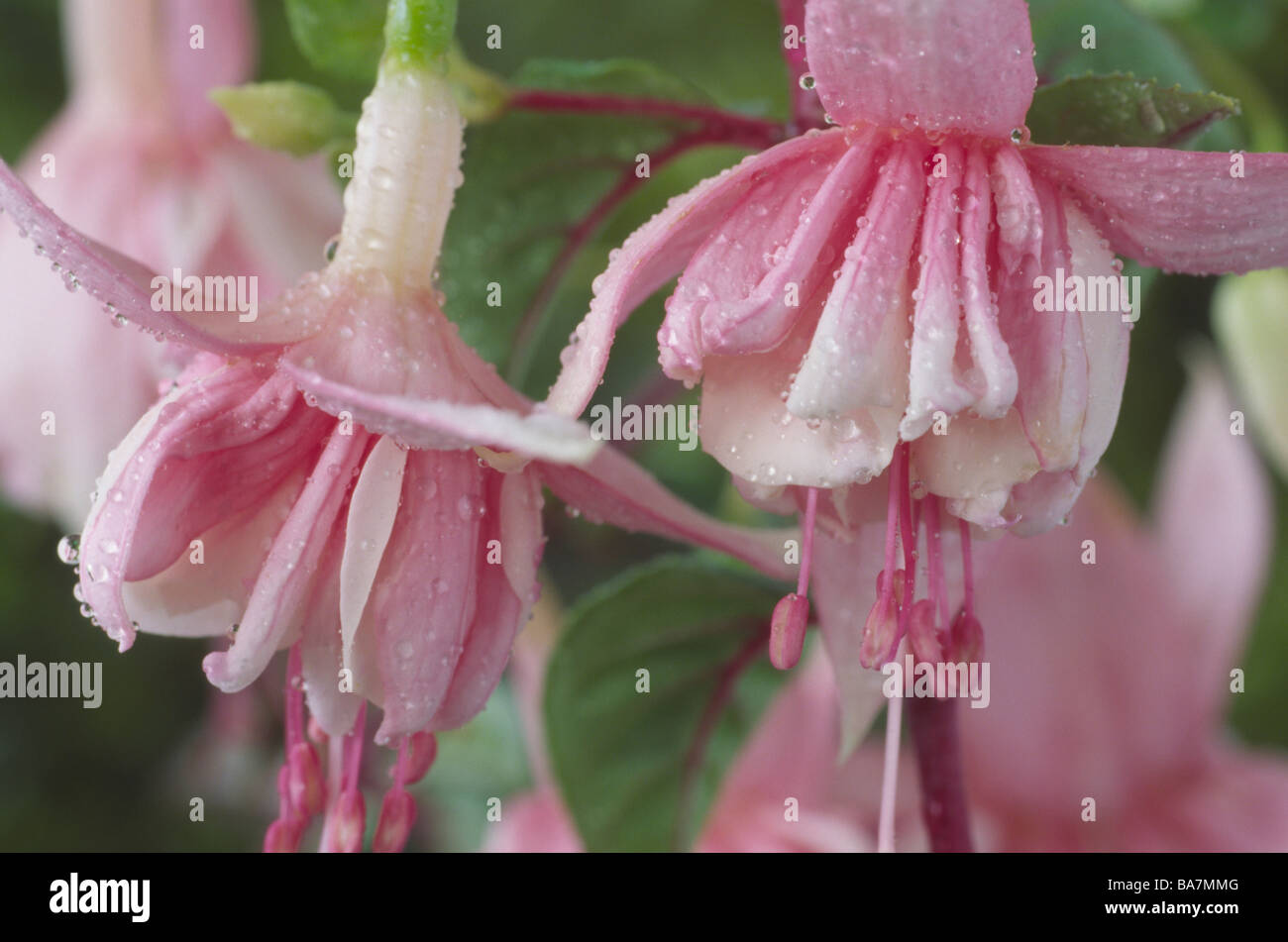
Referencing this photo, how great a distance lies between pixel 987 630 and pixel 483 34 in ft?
2.05

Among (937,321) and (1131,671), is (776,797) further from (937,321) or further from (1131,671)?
(937,321)

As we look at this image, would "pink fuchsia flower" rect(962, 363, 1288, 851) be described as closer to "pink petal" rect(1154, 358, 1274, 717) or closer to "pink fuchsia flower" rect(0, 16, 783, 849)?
"pink petal" rect(1154, 358, 1274, 717)

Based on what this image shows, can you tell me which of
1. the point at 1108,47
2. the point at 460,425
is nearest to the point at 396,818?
the point at 460,425

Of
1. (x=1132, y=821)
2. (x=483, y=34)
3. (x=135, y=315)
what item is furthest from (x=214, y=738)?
(x=135, y=315)

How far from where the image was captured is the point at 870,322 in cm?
34

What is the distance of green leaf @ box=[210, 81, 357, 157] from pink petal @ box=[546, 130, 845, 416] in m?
0.18

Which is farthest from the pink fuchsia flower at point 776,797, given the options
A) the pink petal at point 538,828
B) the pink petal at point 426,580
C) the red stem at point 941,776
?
the pink petal at point 426,580

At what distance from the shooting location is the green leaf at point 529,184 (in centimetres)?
51

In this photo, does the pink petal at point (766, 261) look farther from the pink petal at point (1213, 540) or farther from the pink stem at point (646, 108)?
the pink petal at point (1213, 540)

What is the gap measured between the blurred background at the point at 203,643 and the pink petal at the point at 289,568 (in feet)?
1.72

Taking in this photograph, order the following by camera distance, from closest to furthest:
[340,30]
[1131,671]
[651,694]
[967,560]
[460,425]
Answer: [460,425] < [967,560] < [340,30] < [651,694] < [1131,671]

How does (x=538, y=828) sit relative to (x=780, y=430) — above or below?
below

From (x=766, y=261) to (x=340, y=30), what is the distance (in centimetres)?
23
